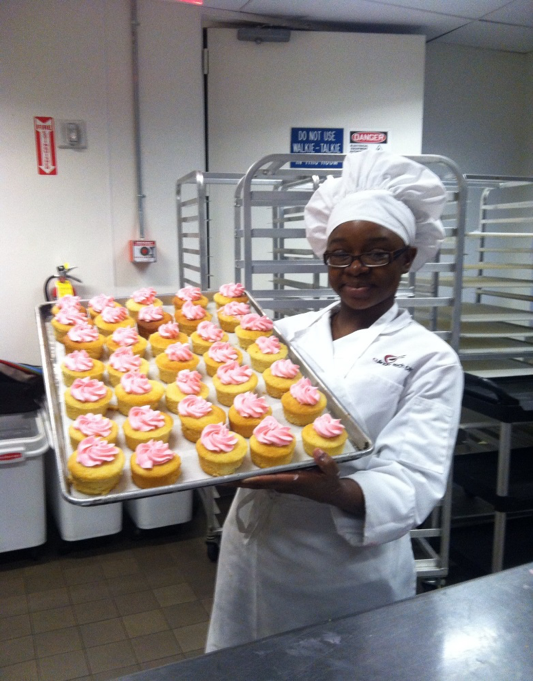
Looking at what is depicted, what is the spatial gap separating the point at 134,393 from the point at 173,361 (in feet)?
0.62

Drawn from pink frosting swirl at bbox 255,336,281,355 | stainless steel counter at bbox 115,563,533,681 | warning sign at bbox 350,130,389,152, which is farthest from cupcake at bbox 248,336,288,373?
warning sign at bbox 350,130,389,152

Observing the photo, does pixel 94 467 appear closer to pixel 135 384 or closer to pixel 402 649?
pixel 135 384

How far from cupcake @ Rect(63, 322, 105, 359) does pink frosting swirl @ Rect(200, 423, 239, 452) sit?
48cm

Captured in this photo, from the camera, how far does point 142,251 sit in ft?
11.3

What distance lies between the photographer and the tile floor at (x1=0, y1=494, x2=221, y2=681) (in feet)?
7.11

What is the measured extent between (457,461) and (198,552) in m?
1.47

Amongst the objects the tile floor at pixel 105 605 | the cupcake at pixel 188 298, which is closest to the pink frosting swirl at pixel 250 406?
the cupcake at pixel 188 298

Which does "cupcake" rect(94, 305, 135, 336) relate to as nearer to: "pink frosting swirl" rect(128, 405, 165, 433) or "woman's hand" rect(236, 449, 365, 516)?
"pink frosting swirl" rect(128, 405, 165, 433)

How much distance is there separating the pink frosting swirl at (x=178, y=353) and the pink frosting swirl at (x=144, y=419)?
0.82 ft

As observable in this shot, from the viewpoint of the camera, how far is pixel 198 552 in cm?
296

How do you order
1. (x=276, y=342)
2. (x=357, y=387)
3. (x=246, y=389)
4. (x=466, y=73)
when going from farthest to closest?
(x=466, y=73) → (x=276, y=342) → (x=246, y=389) → (x=357, y=387)

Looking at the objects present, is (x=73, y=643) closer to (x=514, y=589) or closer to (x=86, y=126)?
(x=514, y=589)

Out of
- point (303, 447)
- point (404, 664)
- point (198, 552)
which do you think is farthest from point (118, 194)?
point (404, 664)

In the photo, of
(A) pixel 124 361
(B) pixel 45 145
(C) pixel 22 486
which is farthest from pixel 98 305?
(B) pixel 45 145
